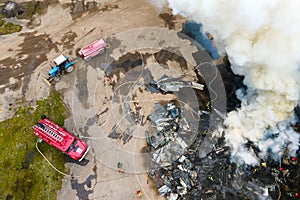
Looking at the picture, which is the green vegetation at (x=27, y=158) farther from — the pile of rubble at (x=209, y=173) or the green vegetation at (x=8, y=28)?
the green vegetation at (x=8, y=28)

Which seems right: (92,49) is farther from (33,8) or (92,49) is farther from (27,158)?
(27,158)

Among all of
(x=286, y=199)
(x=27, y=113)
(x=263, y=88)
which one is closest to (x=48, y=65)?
(x=27, y=113)

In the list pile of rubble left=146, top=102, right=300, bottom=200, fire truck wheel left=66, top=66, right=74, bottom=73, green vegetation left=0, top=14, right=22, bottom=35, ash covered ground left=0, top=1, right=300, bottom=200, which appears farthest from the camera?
green vegetation left=0, top=14, right=22, bottom=35

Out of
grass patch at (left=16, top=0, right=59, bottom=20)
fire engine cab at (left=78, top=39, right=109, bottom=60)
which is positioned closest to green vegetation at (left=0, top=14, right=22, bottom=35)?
grass patch at (left=16, top=0, right=59, bottom=20)

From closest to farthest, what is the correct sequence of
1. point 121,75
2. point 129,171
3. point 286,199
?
1. point 286,199
2. point 129,171
3. point 121,75

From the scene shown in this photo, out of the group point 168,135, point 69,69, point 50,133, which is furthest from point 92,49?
point 168,135

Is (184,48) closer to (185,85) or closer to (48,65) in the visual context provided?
(185,85)

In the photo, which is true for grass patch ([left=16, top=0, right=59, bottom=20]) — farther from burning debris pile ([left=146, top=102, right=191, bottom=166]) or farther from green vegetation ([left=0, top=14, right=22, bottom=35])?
burning debris pile ([left=146, top=102, right=191, bottom=166])
